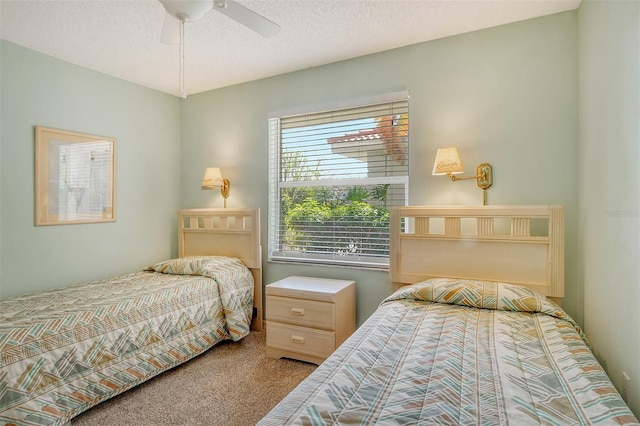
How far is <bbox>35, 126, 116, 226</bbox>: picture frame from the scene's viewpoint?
2.73 m

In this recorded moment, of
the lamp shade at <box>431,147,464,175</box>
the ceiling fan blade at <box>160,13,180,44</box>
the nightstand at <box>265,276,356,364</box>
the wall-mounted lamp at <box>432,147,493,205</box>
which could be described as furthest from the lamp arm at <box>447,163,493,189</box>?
the ceiling fan blade at <box>160,13,180,44</box>

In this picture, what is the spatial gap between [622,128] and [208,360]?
2.88 m

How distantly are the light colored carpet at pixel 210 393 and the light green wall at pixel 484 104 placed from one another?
2.71ft

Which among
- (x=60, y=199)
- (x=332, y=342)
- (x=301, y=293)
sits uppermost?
(x=60, y=199)

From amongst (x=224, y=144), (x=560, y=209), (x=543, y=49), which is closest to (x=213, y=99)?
(x=224, y=144)

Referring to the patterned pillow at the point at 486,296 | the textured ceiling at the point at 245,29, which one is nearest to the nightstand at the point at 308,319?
the patterned pillow at the point at 486,296

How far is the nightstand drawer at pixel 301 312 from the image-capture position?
2.50 m

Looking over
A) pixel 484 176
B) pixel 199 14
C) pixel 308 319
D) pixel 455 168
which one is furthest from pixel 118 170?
pixel 484 176

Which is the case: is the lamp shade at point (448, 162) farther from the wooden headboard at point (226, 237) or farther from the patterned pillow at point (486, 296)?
the wooden headboard at point (226, 237)

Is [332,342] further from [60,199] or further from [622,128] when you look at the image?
[60,199]

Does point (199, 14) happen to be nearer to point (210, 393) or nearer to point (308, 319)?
point (308, 319)

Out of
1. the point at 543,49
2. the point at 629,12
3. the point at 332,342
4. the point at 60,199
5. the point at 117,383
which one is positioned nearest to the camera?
the point at 629,12

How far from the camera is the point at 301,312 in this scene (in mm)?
2568

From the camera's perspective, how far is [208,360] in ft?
8.67
